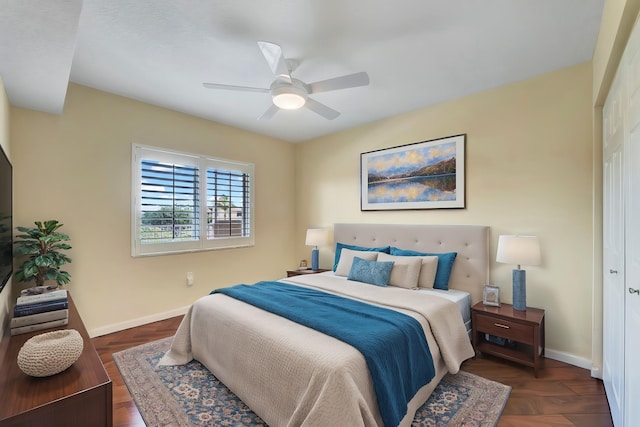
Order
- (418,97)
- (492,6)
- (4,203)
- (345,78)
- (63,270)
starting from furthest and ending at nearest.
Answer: (418,97), (63,270), (345,78), (4,203), (492,6)

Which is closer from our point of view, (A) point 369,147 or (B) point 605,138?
(B) point 605,138

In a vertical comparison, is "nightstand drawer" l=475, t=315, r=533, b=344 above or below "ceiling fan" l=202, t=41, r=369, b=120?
below

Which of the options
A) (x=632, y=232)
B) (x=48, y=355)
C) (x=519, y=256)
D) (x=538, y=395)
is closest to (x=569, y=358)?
(x=538, y=395)

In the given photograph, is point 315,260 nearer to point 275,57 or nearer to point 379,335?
point 379,335

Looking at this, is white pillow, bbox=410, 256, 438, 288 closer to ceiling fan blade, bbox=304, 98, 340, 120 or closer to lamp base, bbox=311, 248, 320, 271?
lamp base, bbox=311, 248, 320, 271

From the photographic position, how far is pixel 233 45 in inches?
89.4

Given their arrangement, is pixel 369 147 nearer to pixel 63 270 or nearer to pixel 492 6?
pixel 492 6

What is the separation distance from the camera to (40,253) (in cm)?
260

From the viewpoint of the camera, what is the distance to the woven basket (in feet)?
4.46

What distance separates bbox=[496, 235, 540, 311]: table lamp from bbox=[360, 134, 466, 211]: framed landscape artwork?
2.39 feet

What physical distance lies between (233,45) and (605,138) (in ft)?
9.47

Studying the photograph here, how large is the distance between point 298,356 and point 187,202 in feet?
9.13

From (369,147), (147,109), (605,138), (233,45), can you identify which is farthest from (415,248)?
(147,109)

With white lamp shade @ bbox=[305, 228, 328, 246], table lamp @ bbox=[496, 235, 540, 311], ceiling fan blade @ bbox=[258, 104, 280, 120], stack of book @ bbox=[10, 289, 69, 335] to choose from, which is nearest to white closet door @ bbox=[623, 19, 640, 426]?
table lamp @ bbox=[496, 235, 540, 311]
